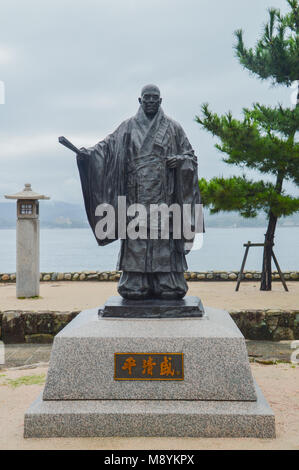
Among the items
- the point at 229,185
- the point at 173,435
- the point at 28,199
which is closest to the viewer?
the point at 173,435

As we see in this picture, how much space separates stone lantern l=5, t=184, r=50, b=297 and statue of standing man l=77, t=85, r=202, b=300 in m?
5.41

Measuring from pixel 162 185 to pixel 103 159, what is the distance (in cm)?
60

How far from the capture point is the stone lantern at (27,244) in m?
9.45

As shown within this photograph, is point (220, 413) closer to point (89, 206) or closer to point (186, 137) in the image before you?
point (89, 206)

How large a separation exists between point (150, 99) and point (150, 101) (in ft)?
0.06

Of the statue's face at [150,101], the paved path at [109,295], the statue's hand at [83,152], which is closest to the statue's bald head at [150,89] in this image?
the statue's face at [150,101]

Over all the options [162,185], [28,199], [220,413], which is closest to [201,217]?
[162,185]

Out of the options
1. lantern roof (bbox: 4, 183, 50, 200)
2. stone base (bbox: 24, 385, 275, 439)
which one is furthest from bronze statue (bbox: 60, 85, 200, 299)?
lantern roof (bbox: 4, 183, 50, 200)

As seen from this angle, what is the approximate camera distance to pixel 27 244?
947 cm

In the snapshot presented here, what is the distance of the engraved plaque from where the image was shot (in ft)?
11.3

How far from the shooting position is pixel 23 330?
7.13 meters
